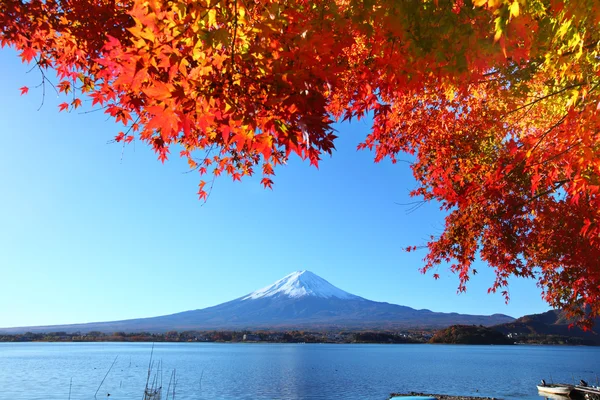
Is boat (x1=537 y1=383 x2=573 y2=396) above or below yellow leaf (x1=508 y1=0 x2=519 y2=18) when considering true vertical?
below

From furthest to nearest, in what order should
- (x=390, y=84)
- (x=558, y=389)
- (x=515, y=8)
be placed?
(x=558, y=389)
(x=390, y=84)
(x=515, y=8)

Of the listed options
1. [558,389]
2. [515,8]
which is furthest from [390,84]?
[558,389]

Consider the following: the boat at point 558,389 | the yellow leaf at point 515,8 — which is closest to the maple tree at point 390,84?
the yellow leaf at point 515,8

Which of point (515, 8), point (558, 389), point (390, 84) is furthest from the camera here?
point (558, 389)

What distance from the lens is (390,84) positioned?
5789 mm

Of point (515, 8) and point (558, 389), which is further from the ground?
point (515, 8)

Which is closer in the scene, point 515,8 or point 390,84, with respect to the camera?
point 515,8

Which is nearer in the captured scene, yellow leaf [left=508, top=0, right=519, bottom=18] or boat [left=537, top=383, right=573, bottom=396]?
yellow leaf [left=508, top=0, right=519, bottom=18]

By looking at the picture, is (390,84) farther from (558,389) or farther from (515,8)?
(558,389)

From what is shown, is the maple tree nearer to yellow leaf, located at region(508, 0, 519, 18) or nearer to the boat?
yellow leaf, located at region(508, 0, 519, 18)

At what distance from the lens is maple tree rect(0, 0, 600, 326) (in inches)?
156

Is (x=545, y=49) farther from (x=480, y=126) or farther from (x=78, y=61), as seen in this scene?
(x=78, y=61)

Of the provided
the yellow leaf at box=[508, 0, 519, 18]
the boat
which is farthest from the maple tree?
the boat

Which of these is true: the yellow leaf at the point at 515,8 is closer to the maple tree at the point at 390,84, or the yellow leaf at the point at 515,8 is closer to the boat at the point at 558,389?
the maple tree at the point at 390,84
